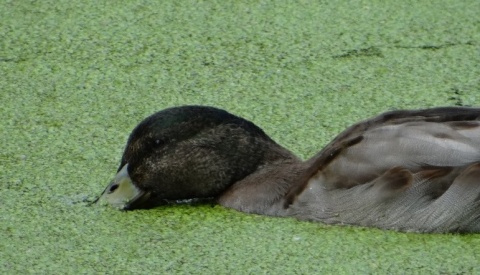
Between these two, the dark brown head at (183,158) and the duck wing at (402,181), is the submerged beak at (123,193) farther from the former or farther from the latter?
the duck wing at (402,181)

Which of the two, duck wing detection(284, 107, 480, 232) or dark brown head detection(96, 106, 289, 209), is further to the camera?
dark brown head detection(96, 106, 289, 209)

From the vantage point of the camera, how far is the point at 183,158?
3.32 meters

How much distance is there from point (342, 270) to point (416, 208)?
306mm

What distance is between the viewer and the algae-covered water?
292 centimetres

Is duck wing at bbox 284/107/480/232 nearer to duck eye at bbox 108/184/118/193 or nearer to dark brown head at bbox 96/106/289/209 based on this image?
dark brown head at bbox 96/106/289/209

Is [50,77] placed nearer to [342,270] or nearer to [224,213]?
[224,213]

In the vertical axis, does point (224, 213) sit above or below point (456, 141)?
below

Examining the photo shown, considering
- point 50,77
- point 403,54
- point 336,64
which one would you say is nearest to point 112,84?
point 50,77

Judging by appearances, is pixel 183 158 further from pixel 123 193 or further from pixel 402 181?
pixel 402 181

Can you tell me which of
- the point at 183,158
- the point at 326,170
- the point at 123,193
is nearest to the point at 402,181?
the point at 326,170

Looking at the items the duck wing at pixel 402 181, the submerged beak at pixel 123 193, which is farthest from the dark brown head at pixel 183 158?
the duck wing at pixel 402 181

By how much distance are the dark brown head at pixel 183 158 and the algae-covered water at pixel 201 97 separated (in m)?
0.07

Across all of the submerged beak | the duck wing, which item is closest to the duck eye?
the submerged beak

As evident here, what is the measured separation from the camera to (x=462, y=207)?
2.97 metres
